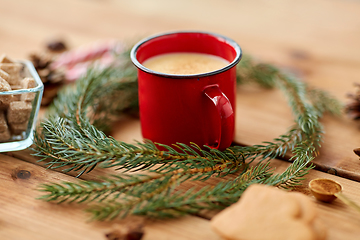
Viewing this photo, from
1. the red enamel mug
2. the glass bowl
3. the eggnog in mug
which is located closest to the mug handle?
the red enamel mug

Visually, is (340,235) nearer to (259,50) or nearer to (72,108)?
(72,108)

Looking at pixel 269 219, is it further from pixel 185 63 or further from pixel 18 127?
pixel 18 127

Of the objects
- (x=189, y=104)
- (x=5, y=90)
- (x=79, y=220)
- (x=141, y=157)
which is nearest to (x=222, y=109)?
(x=189, y=104)

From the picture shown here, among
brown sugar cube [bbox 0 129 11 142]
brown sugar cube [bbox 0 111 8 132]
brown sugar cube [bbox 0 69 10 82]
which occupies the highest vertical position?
brown sugar cube [bbox 0 69 10 82]

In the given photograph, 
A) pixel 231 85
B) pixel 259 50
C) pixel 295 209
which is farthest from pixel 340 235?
pixel 259 50

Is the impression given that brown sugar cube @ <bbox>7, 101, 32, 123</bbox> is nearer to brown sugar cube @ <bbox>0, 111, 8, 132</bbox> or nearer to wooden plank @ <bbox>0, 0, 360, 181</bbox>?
brown sugar cube @ <bbox>0, 111, 8, 132</bbox>

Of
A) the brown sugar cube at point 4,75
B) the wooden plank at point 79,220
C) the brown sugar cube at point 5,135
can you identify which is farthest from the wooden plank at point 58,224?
the brown sugar cube at point 4,75

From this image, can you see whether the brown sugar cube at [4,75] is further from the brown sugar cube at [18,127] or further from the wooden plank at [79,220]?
the wooden plank at [79,220]
